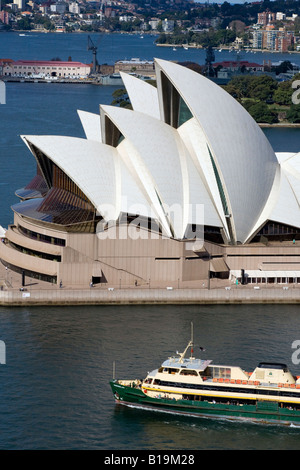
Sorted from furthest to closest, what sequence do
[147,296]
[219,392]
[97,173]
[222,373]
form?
[97,173] < [147,296] < [222,373] < [219,392]

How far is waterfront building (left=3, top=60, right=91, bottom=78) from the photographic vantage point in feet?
478

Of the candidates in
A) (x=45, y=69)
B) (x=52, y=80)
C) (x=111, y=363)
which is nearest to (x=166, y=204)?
(x=111, y=363)

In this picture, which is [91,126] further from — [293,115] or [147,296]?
[293,115]

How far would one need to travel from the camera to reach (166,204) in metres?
44.3

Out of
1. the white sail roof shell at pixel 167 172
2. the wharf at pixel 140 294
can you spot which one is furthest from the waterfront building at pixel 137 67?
the wharf at pixel 140 294

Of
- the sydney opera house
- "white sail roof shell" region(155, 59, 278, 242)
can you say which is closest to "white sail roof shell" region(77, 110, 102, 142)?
the sydney opera house

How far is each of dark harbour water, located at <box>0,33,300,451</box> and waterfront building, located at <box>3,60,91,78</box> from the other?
352 ft

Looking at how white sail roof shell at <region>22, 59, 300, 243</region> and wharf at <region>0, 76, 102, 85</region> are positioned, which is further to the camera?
wharf at <region>0, 76, 102, 85</region>

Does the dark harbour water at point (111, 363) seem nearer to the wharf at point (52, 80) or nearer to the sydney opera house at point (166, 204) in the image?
the sydney opera house at point (166, 204)

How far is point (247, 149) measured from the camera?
45.9m

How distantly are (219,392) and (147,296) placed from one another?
428 inches

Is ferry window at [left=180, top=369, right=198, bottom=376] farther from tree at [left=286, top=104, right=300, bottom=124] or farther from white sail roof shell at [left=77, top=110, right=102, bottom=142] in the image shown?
tree at [left=286, top=104, right=300, bottom=124]

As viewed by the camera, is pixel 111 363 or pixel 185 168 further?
pixel 185 168

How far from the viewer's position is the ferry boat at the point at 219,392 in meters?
32.4
